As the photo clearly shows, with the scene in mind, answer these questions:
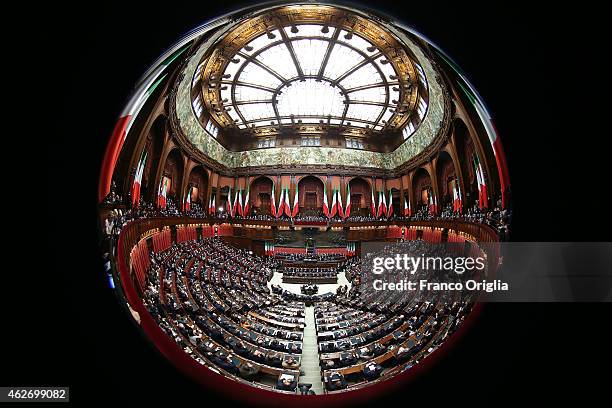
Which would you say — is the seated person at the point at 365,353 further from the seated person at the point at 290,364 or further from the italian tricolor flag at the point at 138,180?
the italian tricolor flag at the point at 138,180

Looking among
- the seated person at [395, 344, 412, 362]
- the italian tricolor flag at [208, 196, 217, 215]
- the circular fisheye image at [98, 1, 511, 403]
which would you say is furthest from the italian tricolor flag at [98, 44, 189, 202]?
the seated person at [395, 344, 412, 362]

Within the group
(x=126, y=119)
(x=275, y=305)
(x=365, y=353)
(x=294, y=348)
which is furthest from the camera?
(x=294, y=348)

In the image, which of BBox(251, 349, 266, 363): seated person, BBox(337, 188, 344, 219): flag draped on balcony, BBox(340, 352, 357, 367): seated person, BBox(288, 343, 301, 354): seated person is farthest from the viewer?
BBox(288, 343, 301, 354): seated person

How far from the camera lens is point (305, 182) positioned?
167 cm

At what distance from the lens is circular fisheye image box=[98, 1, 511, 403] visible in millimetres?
1219

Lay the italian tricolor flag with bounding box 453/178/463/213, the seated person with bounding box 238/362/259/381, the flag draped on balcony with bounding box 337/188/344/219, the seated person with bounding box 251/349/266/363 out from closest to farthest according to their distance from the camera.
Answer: the italian tricolor flag with bounding box 453/178/463/213
the flag draped on balcony with bounding box 337/188/344/219
the seated person with bounding box 238/362/259/381
the seated person with bounding box 251/349/266/363

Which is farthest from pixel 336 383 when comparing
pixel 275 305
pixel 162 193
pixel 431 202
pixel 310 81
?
pixel 310 81

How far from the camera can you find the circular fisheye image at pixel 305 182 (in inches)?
48.0

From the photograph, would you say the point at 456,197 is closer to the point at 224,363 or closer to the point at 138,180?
the point at 138,180

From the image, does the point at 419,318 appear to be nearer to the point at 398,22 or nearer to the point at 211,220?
the point at 211,220

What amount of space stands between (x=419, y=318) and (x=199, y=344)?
149 cm

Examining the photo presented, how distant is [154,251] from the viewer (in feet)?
5.08

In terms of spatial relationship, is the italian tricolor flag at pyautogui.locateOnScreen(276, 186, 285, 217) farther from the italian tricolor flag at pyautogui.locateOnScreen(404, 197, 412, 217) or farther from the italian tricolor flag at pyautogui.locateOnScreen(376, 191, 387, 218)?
the italian tricolor flag at pyautogui.locateOnScreen(404, 197, 412, 217)

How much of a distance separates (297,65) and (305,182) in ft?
2.32
